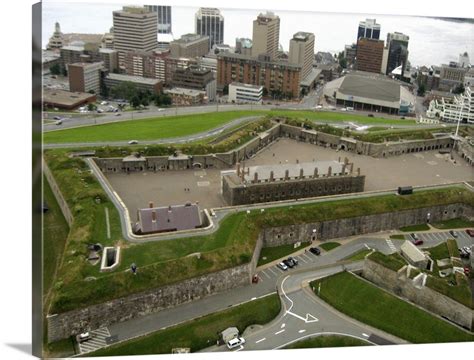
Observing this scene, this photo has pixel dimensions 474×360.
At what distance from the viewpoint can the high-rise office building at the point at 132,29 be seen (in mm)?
113938

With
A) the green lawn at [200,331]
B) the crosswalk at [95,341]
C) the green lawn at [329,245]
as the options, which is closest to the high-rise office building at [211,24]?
the green lawn at [329,245]

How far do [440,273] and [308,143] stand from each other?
→ 26.7 meters

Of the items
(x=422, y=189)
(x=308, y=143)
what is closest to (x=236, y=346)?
(x=422, y=189)

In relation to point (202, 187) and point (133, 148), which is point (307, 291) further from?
point (133, 148)

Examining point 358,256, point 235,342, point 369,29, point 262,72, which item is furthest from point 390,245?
point 369,29

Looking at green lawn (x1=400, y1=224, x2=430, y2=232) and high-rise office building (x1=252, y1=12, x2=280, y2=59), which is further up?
high-rise office building (x1=252, y1=12, x2=280, y2=59)

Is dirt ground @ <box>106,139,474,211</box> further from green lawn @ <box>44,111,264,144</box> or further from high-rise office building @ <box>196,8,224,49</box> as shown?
high-rise office building @ <box>196,8,224,49</box>

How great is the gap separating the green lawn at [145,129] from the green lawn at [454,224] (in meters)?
28.0

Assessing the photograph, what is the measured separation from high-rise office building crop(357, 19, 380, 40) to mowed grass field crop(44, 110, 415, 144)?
82629 millimetres

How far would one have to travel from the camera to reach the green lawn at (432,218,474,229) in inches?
1594

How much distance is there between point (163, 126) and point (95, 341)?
36043mm

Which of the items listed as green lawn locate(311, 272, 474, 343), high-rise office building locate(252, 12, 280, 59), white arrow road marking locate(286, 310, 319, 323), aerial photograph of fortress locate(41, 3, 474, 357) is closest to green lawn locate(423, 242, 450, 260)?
aerial photograph of fortress locate(41, 3, 474, 357)

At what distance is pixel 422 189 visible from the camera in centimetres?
4225

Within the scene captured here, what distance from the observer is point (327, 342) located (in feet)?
87.6
